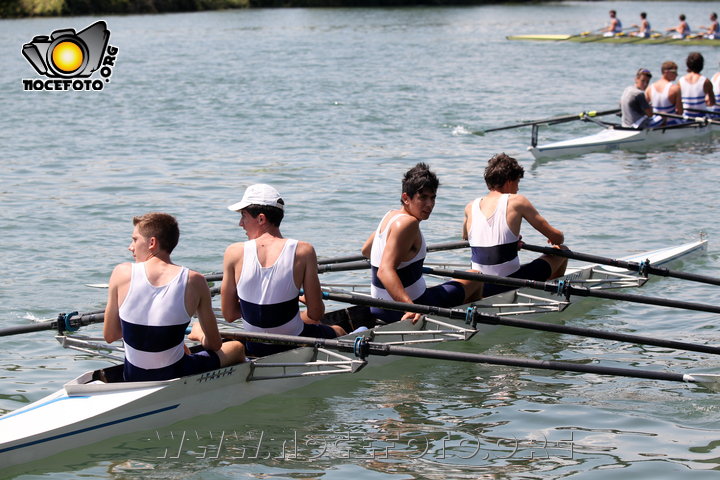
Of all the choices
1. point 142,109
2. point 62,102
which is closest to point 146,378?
point 142,109

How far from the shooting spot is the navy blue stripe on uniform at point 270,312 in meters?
6.96

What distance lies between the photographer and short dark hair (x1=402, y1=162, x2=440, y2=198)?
25.2 feet

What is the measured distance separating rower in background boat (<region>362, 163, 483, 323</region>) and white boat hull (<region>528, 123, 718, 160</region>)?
10.5m

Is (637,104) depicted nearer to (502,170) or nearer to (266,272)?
(502,170)

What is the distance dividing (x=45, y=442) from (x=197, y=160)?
41.5ft

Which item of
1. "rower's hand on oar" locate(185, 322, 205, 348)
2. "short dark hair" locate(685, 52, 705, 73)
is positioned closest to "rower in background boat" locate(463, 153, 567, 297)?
"rower's hand on oar" locate(185, 322, 205, 348)

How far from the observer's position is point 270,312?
6973 millimetres

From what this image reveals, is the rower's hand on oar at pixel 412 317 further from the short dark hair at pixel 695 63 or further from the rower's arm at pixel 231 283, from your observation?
the short dark hair at pixel 695 63

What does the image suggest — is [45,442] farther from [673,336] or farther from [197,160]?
[197,160]

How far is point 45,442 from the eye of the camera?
6.07 m

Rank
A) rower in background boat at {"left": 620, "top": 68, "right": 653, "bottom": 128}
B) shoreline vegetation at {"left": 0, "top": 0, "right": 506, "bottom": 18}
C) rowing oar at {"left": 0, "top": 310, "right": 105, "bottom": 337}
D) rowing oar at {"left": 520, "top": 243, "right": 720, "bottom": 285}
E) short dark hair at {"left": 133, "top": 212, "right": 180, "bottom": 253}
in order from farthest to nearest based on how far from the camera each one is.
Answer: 1. shoreline vegetation at {"left": 0, "top": 0, "right": 506, "bottom": 18}
2. rower in background boat at {"left": 620, "top": 68, "right": 653, "bottom": 128}
3. rowing oar at {"left": 520, "top": 243, "right": 720, "bottom": 285}
4. rowing oar at {"left": 0, "top": 310, "right": 105, "bottom": 337}
5. short dark hair at {"left": 133, "top": 212, "right": 180, "bottom": 253}

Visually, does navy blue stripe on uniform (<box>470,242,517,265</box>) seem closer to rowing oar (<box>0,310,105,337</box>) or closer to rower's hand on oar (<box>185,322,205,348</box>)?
rower's hand on oar (<box>185,322,205,348</box>)

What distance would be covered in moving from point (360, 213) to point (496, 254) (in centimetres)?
576

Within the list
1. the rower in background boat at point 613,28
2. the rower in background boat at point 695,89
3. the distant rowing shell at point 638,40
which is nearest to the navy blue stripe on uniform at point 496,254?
the rower in background boat at point 695,89
